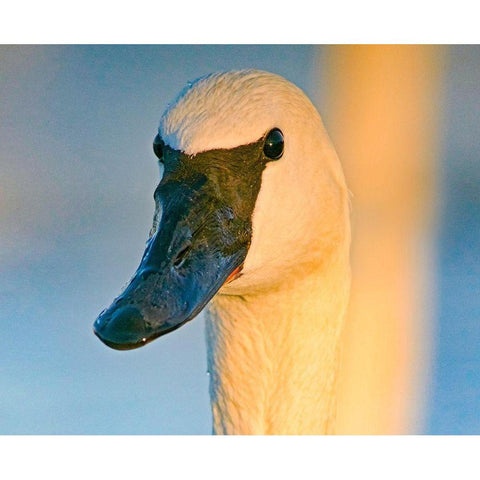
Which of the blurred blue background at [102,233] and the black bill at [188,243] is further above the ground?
the blurred blue background at [102,233]

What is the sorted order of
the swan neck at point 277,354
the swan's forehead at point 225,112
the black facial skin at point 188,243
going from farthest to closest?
the swan neck at point 277,354 → the swan's forehead at point 225,112 → the black facial skin at point 188,243

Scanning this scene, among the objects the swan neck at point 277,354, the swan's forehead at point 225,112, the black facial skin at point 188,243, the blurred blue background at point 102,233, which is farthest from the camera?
the blurred blue background at point 102,233

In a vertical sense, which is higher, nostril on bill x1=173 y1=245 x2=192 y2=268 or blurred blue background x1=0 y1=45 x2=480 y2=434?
blurred blue background x1=0 y1=45 x2=480 y2=434

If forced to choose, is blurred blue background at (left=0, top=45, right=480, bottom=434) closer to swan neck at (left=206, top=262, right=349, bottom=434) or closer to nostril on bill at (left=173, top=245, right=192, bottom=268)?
swan neck at (left=206, top=262, right=349, bottom=434)

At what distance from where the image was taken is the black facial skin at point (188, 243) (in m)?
1.57

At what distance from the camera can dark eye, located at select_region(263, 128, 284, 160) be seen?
6.12ft

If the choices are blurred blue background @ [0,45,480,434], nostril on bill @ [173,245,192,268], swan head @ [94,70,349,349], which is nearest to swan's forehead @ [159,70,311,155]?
swan head @ [94,70,349,349]

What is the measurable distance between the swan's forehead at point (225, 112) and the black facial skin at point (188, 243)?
2cm

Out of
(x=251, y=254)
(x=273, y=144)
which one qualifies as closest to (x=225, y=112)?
(x=273, y=144)

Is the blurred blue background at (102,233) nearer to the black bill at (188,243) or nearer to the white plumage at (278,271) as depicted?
the white plumage at (278,271)

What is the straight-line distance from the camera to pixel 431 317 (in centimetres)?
518

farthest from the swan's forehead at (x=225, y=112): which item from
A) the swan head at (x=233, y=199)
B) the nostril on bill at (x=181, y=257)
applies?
the nostril on bill at (x=181, y=257)
